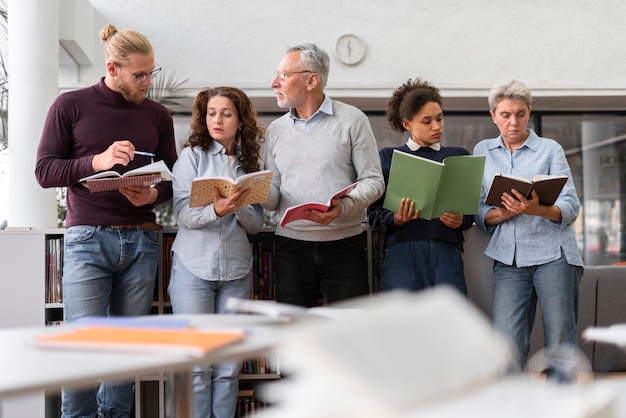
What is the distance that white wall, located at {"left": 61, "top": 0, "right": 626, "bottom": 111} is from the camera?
684 cm

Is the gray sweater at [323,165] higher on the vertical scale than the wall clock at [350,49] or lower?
lower

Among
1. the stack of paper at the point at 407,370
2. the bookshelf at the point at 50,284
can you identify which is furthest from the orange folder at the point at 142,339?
the bookshelf at the point at 50,284

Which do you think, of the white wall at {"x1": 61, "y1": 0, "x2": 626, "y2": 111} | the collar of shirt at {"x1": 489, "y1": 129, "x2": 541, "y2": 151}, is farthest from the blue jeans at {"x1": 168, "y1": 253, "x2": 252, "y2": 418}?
the white wall at {"x1": 61, "y1": 0, "x2": 626, "y2": 111}

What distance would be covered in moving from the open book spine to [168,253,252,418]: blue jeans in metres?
0.41

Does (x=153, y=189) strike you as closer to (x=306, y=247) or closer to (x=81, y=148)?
(x=81, y=148)

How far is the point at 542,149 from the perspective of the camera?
9.41ft

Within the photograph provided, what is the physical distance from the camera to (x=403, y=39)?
7.01 m

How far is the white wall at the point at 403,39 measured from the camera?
684 centimetres

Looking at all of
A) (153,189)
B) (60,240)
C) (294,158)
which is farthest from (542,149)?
(60,240)

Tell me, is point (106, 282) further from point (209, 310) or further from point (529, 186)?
point (529, 186)

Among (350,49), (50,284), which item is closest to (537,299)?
(50,284)

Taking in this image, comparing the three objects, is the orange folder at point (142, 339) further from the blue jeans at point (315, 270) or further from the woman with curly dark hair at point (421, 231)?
the woman with curly dark hair at point (421, 231)

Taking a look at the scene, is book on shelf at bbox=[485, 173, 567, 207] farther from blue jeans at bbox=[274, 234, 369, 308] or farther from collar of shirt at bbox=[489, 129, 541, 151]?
blue jeans at bbox=[274, 234, 369, 308]

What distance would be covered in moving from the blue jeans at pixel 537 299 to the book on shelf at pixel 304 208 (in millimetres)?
763
